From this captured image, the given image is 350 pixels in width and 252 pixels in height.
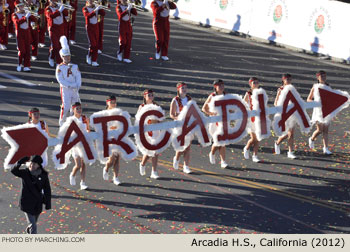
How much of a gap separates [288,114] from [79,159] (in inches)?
175

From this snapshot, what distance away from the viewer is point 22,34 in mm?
23125

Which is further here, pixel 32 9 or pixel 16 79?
pixel 32 9

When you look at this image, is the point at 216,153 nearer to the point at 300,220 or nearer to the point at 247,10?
the point at 300,220

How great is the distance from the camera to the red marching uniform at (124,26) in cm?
2441

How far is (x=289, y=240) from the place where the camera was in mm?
12250

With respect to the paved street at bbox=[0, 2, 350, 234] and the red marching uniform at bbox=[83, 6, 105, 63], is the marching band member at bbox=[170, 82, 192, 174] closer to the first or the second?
the paved street at bbox=[0, 2, 350, 234]

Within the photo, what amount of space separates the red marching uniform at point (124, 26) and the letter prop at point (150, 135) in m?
9.66

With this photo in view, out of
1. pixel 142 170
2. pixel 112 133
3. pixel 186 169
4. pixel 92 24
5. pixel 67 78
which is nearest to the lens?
pixel 112 133

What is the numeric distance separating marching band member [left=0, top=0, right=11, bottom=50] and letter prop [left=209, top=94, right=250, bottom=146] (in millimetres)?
11157

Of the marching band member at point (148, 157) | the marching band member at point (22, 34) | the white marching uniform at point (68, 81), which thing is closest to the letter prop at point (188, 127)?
the marching band member at point (148, 157)

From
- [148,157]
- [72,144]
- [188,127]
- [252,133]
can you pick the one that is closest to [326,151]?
[252,133]

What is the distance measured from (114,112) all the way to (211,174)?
8.52ft

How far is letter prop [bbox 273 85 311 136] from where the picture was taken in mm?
16297

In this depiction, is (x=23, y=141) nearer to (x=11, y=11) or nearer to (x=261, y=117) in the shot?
(x=261, y=117)
